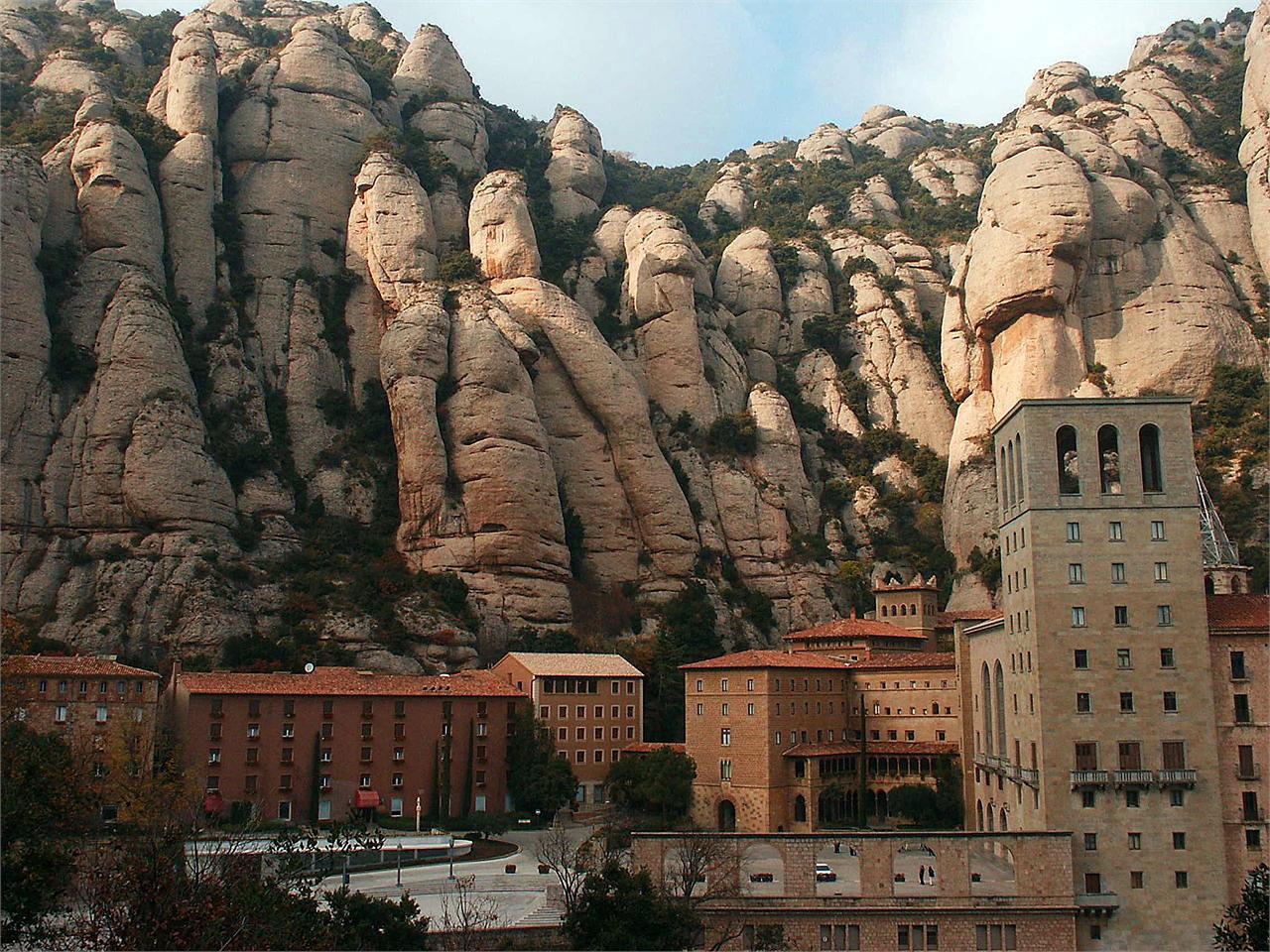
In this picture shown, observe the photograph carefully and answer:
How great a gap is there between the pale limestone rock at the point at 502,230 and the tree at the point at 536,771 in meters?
42.5

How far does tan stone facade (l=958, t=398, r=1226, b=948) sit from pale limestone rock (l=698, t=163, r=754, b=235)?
79.2 meters

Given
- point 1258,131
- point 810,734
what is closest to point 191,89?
point 810,734

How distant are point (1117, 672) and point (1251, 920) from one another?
39.4ft

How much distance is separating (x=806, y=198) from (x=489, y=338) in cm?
6027

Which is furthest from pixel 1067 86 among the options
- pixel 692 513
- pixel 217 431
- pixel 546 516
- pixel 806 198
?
pixel 217 431

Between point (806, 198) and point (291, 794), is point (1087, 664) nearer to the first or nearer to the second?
point (291, 794)

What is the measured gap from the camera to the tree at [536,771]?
2844 inches

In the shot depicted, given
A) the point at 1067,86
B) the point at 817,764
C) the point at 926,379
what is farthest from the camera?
the point at 1067,86

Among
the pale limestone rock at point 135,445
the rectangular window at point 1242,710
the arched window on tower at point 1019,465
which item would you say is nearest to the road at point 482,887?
A: the arched window on tower at point 1019,465

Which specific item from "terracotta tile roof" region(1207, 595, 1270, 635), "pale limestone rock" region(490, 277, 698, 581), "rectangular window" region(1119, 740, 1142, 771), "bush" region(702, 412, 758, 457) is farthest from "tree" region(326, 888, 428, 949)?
"bush" region(702, 412, 758, 457)

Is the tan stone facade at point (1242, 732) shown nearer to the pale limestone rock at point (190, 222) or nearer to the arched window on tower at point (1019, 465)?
the arched window on tower at point (1019, 465)

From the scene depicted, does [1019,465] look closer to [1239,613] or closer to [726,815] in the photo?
[1239,613]

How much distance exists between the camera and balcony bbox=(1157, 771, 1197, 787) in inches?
2060

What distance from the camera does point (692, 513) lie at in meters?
101
